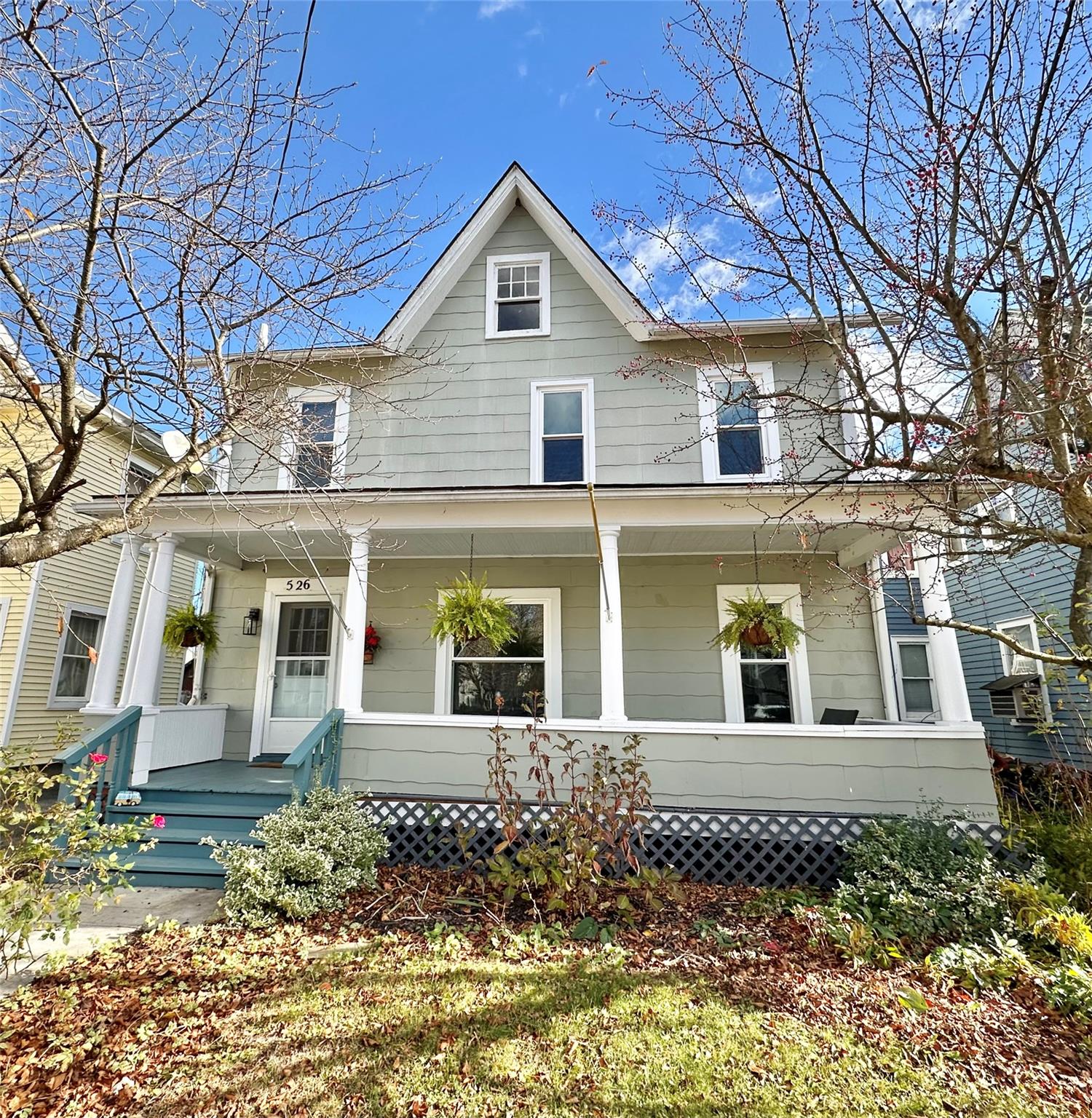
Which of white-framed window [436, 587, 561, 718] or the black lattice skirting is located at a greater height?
white-framed window [436, 587, 561, 718]

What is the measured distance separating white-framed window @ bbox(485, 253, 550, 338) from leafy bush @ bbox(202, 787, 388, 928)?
21.2 feet

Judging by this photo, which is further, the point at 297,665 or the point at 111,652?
the point at 297,665

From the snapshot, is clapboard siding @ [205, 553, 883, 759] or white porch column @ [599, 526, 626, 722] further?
clapboard siding @ [205, 553, 883, 759]

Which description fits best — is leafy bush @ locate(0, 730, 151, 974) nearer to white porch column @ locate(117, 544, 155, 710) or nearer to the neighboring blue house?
white porch column @ locate(117, 544, 155, 710)

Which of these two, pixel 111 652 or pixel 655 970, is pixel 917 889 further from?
pixel 111 652

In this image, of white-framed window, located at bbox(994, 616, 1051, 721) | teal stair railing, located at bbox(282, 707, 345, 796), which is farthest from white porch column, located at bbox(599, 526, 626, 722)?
white-framed window, located at bbox(994, 616, 1051, 721)

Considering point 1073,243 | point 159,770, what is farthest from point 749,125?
point 159,770

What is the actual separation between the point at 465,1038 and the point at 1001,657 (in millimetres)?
11374

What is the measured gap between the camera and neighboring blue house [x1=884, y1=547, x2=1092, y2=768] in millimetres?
9078

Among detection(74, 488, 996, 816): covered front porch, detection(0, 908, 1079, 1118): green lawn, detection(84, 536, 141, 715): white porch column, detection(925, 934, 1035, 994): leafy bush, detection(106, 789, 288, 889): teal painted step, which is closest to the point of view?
detection(0, 908, 1079, 1118): green lawn

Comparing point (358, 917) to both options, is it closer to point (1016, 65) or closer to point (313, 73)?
point (313, 73)

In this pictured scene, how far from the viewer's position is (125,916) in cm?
458

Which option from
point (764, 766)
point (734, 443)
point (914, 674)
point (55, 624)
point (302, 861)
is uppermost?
point (734, 443)

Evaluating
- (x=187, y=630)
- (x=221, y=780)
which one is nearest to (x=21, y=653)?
(x=187, y=630)
